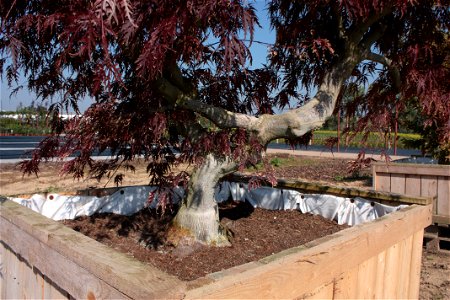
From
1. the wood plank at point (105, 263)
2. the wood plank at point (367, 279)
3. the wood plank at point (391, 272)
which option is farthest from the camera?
the wood plank at point (391, 272)

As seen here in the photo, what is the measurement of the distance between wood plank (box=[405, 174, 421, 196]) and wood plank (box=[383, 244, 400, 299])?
3.01 m

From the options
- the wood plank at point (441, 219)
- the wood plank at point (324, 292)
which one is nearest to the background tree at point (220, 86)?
the wood plank at point (324, 292)

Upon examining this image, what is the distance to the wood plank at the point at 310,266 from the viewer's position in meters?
1.44

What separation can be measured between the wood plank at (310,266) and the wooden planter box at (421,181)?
2.90 m

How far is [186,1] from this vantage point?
174 centimetres

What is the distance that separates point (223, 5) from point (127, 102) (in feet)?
3.98

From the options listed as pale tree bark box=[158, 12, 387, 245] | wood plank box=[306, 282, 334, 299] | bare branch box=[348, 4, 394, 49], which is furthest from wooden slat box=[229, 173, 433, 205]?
wood plank box=[306, 282, 334, 299]

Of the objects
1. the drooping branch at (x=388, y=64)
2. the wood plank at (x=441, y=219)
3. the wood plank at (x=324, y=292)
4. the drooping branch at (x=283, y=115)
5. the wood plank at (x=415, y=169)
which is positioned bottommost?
the wood plank at (x=441, y=219)

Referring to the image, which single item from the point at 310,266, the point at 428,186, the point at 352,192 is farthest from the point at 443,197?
the point at 310,266

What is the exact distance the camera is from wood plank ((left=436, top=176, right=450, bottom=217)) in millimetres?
5094

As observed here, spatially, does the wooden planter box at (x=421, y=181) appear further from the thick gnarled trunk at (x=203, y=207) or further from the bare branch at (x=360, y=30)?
the thick gnarled trunk at (x=203, y=207)

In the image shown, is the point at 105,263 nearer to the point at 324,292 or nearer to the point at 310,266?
the point at 310,266

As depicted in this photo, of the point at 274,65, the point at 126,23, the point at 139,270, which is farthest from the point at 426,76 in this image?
the point at 139,270

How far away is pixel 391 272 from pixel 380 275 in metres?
0.24
